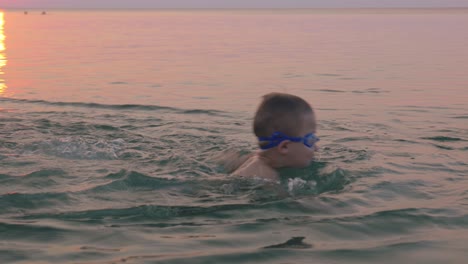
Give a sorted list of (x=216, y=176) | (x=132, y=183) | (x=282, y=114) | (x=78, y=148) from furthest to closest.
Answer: (x=78, y=148), (x=216, y=176), (x=132, y=183), (x=282, y=114)

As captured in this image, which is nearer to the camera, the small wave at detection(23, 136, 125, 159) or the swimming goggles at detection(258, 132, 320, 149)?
the swimming goggles at detection(258, 132, 320, 149)

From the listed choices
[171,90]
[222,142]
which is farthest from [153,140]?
[171,90]

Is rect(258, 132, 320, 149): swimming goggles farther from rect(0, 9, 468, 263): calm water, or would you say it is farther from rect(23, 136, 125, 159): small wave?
rect(23, 136, 125, 159): small wave

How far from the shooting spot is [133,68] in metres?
17.0

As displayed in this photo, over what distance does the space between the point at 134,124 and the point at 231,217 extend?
14.9 feet

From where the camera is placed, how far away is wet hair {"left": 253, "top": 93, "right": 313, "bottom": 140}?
550 cm

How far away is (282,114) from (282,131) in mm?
144

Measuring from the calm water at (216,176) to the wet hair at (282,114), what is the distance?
444 mm

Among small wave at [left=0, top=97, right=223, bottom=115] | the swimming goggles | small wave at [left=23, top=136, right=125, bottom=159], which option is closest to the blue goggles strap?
the swimming goggles

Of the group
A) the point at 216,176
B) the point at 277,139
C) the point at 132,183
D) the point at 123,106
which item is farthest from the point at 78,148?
the point at 123,106

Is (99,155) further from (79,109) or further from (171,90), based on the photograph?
(171,90)

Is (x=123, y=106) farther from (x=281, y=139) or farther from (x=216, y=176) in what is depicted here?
(x=281, y=139)

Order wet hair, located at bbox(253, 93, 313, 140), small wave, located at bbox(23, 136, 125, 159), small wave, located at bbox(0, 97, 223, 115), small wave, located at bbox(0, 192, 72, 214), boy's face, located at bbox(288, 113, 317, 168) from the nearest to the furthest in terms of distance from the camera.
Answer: small wave, located at bbox(0, 192, 72, 214), wet hair, located at bbox(253, 93, 313, 140), boy's face, located at bbox(288, 113, 317, 168), small wave, located at bbox(23, 136, 125, 159), small wave, located at bbox(0, 97, 223, 115)

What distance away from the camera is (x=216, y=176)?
6.09 m
